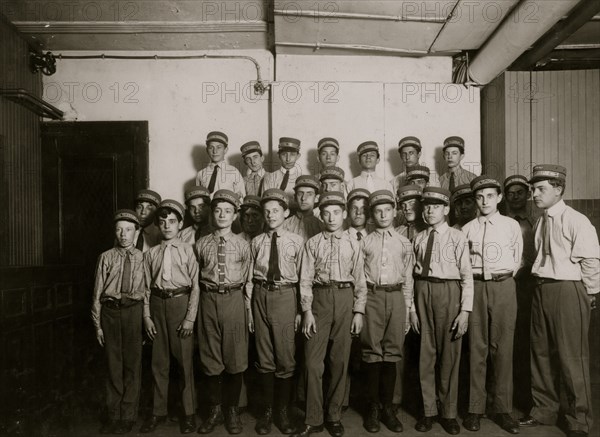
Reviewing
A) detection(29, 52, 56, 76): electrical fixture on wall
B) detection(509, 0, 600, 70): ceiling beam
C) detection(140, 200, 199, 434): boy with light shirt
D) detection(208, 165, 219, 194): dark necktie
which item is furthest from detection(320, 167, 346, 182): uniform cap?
detection(29, 52, 56, 76): electrical fixture on wall

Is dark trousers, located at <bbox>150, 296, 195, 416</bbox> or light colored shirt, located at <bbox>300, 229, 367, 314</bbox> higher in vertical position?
light colored shirt, located at <bbox>300, 229, 367, 314</bbox>

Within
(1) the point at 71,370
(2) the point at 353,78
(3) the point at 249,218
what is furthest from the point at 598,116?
(1) the point at 71,370

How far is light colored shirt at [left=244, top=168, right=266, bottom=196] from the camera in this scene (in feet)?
16.8

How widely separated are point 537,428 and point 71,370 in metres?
3.80

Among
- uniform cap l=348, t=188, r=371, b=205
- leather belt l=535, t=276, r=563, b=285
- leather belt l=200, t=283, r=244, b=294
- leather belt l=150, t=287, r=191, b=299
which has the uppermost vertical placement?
uniform cap l=348, t=188, r=371, b=205

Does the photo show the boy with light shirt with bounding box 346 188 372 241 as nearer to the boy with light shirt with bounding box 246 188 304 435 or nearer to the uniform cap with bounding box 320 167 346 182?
the uniform cap with bounding box 320 167 346 182

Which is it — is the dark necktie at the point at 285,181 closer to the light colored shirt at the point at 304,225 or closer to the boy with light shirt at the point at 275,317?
the light colored shirt at the point at 304,225

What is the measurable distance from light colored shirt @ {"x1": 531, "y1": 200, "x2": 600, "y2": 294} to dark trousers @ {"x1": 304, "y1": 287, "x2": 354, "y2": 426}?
5.06ft

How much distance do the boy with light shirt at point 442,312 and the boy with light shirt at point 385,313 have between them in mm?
137

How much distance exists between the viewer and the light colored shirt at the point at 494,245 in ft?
12.0

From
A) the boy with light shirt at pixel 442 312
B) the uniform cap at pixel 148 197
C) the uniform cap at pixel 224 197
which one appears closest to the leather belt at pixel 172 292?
the uniform cap at pixel 224 197

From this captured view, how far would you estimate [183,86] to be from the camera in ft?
19.9

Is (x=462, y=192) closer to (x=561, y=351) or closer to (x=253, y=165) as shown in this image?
(x=561, y=351)

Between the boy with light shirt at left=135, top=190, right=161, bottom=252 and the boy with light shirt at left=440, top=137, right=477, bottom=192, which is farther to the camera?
the boy with light shirt at left=440, top=137, right=477, bottom=192
